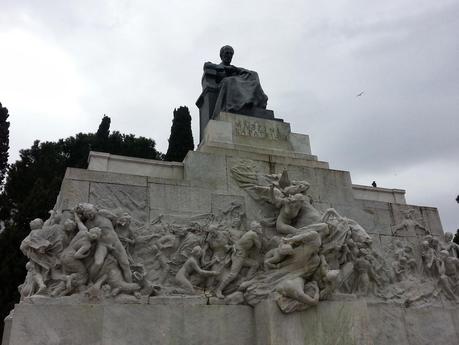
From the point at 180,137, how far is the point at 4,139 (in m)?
10.2

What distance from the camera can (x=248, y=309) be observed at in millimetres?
7469

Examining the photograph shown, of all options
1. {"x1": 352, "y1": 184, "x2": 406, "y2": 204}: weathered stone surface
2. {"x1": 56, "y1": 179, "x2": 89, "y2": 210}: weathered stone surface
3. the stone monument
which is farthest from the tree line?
{"x1": 352, "y1": 184, "x2": 406, "y2": 204}: weathered stone surface

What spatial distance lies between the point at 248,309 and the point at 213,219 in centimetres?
181

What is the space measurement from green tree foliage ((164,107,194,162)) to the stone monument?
1745cm

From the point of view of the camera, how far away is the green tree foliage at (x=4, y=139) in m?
24.1

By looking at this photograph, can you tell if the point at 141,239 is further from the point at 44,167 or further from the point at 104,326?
the point at 44,167

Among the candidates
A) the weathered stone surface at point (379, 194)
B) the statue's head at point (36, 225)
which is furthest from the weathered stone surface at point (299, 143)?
the statue's head at point (36, 225)

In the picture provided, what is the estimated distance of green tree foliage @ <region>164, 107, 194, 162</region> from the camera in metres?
27.5

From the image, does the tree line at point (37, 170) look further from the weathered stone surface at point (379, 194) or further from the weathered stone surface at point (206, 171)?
the weathered stone surface at point (379, 194)

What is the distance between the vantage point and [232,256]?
7.86 meters

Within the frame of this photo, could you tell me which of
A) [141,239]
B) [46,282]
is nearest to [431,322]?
[141,239]

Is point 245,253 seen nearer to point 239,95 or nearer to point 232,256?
point 232,256

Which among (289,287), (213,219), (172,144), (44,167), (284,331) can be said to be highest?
(172,144)

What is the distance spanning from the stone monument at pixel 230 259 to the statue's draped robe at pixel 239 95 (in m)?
0.49
